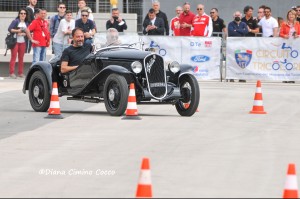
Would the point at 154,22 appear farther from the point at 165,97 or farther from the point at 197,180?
the point at 197,180

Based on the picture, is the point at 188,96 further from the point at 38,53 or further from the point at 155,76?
the point at 38,53

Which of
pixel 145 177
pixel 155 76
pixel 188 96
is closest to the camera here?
pixel 145 177

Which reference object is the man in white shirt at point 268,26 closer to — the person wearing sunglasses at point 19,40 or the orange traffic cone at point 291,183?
the person wearing sunglasses at point 19,40

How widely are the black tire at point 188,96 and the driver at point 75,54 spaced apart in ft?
6.32

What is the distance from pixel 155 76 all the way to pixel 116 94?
85cm

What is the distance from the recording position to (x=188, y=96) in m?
18.1

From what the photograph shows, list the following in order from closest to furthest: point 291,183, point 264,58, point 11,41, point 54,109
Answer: point 291,183 < point 54,109 < point 264,58 < point 11,41

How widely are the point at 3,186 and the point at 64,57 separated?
926cm

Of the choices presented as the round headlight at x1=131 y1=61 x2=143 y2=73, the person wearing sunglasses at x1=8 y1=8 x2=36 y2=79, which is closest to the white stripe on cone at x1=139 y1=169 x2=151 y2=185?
the round headlight at x1=131 y1=61 x2=143 y2=73

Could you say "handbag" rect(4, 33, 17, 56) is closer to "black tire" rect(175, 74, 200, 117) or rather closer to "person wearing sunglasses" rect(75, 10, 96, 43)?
"person wearing sunglasses" rect(75, 10, 96, 43)

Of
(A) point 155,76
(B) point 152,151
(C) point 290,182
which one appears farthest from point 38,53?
(C) point 290,182

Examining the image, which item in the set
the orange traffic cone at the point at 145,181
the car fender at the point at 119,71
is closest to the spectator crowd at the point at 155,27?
the car fender at the point at 119,71

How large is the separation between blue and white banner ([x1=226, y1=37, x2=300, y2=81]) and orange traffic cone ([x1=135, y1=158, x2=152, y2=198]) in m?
20.2

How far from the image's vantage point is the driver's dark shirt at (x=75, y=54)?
747 inches
